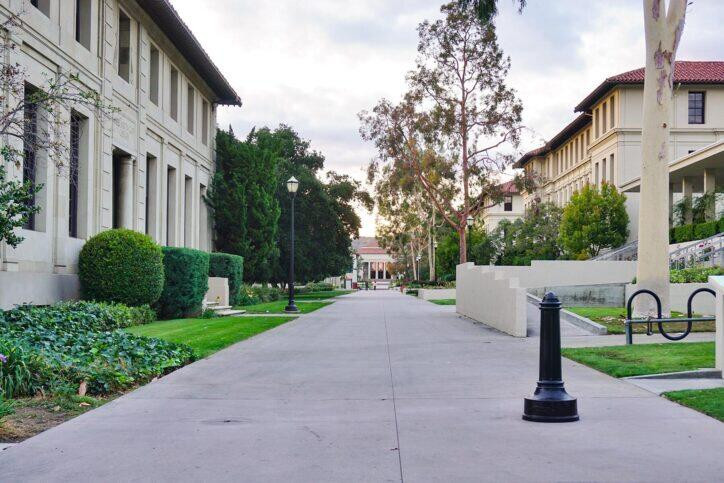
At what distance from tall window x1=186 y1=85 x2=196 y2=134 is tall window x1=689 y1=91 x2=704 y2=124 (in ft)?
113

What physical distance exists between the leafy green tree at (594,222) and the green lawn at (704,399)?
39416 mm

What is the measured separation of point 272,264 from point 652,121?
92.6 ft

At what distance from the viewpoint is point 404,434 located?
260 inches

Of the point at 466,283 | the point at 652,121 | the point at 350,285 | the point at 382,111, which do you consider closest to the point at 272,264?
the point at 382,111

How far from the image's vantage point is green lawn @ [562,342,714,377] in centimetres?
1020

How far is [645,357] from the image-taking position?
11.5 meters

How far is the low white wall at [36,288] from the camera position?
1639 centimetres

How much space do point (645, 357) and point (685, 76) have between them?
4464 centimetres

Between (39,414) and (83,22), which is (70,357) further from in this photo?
(83,22)

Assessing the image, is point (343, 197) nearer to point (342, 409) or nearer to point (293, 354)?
point (293, 354)

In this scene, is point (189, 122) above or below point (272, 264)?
above

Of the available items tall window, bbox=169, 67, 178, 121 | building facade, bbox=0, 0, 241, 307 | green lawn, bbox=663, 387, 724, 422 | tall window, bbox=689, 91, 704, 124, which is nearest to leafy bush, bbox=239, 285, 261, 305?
building facade, bbox=0, 0, 241, 307

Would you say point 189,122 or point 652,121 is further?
point 189,122

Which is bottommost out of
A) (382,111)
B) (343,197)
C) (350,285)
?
(350,285)
